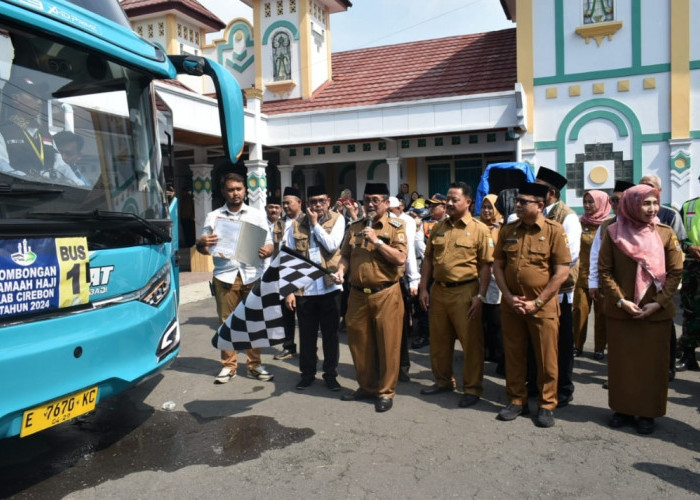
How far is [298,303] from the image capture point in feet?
18.7

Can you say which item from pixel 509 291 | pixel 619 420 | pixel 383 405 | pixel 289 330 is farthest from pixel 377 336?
pixel 289 330

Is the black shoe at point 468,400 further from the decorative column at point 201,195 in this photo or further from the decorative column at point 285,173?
the decorative column at point 285,173

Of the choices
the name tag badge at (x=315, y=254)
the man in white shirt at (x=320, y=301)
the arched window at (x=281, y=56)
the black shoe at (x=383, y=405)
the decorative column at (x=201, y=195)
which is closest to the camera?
the black shoe at (x=383, y=405)

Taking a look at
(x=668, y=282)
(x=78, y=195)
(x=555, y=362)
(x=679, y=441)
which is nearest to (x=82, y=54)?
(x=78, y=195)

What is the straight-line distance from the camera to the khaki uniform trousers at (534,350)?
450cm

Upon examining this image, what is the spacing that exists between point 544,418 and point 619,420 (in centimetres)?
56

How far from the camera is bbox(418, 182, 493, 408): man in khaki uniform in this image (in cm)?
497

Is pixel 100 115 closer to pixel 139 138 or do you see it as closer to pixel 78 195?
pixel 139 138

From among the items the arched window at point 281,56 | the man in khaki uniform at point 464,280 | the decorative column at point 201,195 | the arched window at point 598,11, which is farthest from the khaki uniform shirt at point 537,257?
the arched window at point 281,56

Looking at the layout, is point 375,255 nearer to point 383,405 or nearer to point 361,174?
point 383,405

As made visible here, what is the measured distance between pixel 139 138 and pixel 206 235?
1414 mm

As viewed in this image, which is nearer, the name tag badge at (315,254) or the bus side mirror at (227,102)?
the bus side mirror at (227,102)

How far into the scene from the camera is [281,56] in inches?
701

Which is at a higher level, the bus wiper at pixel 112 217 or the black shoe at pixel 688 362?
the bus wiper at pixel 112 217
